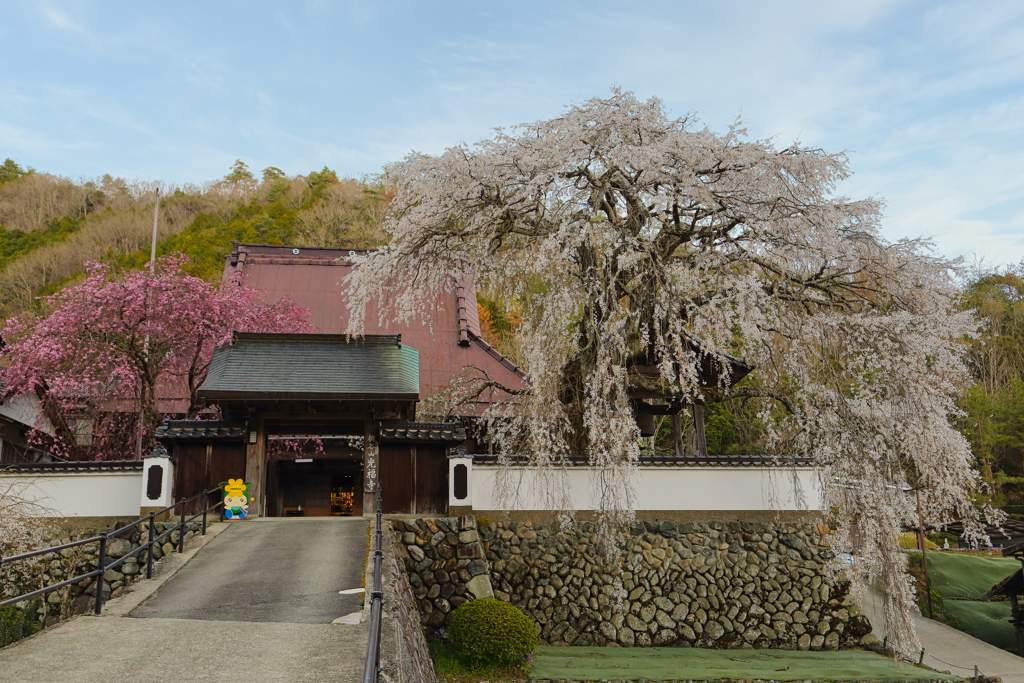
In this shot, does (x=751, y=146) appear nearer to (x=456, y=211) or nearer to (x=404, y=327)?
(x=456, y=211)

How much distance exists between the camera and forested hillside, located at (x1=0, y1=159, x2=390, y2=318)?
35625 millimetres

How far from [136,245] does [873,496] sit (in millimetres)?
42993

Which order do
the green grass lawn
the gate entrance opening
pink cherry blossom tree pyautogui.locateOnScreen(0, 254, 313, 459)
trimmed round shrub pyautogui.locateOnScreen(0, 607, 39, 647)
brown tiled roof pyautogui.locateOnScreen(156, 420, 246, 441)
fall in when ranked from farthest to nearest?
the gate entrance opening
pink cherry blossom tree pyautogui.locateOnScreen(0, 254, 313, 459)
brown tiled roof pyautogui.locateOnScreen(156, 420, 246, 441)
the green grass lawn
trimmed round shrub pyautogui.locateOnScreen(0, 607, 39, 647)

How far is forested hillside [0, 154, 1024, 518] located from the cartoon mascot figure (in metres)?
5.79

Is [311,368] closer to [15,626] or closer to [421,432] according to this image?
[421,432]

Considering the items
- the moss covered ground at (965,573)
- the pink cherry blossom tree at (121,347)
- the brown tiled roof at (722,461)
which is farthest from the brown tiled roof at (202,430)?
the moss covered ground at (965,573)

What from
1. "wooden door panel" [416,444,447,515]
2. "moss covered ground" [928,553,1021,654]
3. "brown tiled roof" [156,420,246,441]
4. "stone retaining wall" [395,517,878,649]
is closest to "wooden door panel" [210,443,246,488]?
"brown tiled roof" [156,420,246,441]

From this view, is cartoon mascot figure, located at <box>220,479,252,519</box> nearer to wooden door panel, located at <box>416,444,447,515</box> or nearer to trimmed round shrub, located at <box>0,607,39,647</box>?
wooden door panel, located at <box>416,444,447,515</box>

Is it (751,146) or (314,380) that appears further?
(314,380)

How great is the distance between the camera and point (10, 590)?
33.7 feet

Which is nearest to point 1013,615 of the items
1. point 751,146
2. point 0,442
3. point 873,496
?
point 873,496

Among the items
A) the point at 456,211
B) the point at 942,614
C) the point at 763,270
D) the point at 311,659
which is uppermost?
the point at 456,211

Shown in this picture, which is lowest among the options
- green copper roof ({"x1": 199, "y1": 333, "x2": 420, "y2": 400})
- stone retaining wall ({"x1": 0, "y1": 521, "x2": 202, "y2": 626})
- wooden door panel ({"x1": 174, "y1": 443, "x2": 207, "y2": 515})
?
stone retaining wall ({"x1": 0, "y1": 521, "x2": 202, "y2": 626})

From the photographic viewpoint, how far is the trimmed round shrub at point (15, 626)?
357 inches
